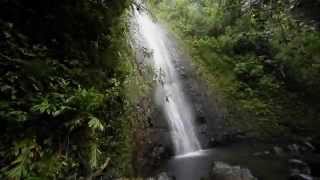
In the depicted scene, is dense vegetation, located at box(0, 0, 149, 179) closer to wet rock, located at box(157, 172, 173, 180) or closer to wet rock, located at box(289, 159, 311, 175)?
wet rock, located at box(157, 172, 173, 180)

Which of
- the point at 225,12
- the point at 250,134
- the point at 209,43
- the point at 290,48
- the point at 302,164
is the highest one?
the point at 225,12

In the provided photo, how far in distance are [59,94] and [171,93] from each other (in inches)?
255

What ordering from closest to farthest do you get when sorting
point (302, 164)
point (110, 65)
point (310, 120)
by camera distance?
1. point (110, 65)
2. point (302, 164)
3. point (310, 120)

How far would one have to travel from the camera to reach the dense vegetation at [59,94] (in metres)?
3.43

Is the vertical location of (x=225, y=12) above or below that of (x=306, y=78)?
above

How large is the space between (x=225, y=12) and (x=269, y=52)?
250 centimetres

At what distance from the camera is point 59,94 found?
3.80 metres

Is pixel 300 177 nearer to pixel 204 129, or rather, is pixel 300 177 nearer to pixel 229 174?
pixel 229 174

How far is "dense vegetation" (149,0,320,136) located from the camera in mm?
10023

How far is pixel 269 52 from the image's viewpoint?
12789mm

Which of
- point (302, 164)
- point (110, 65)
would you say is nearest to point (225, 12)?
point (302, 164)

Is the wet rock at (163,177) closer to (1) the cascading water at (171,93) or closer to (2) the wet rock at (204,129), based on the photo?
(1) the cascading water at (171,93)

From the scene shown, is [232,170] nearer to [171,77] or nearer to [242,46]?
[171,77]

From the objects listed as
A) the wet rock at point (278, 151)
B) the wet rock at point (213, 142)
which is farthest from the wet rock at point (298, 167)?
the wet rock at point (213, 142)
